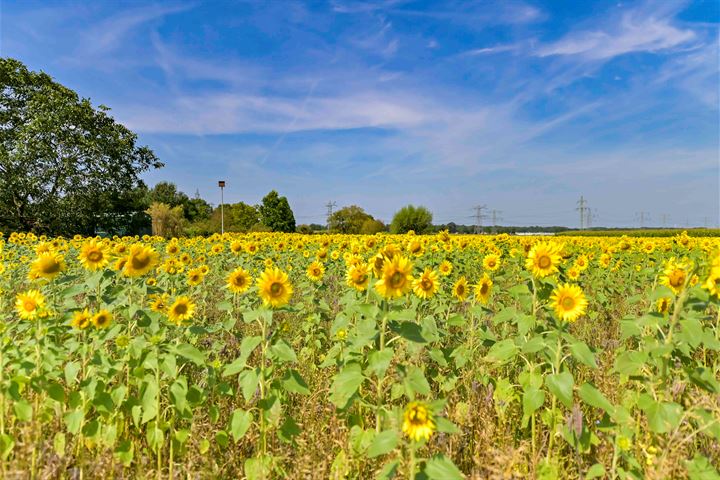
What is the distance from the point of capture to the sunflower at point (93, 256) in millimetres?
3000

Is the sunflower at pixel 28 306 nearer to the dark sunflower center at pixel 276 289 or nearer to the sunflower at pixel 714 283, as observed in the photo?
the dark sunflower center at pixel 276 289

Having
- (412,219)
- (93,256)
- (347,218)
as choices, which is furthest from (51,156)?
(412,219)

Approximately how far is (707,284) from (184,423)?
3086 millimetres

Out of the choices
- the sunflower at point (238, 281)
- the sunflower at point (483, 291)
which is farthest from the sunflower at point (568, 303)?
the sunflower at point (238, 281)

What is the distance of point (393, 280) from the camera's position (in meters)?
2.03

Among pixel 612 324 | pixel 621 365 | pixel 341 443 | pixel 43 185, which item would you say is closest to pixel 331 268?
pixel 612 324

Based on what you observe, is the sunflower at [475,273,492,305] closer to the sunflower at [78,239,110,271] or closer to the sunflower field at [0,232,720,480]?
the sunflower field at [0,232,720,480]

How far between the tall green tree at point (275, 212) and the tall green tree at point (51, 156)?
33261 millimetres

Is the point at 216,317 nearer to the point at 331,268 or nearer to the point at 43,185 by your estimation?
the point at 331,268

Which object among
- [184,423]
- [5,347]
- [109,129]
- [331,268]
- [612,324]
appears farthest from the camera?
[109,129]

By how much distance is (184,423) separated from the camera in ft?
9.28

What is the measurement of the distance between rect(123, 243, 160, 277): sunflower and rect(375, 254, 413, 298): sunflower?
5.57 feet

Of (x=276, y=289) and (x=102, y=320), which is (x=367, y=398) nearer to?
(x=276, y=289)

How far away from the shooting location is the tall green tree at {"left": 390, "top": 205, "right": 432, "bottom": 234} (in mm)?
61812
